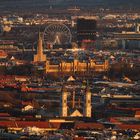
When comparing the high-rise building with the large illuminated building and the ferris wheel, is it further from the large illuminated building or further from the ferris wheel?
the large illuminated building

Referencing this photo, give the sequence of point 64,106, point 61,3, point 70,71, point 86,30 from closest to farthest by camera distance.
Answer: point 64,106 < point 70,71 < point 86,30 < point 61,3

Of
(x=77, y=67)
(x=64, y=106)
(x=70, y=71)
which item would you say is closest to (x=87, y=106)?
(x=64, y=106)

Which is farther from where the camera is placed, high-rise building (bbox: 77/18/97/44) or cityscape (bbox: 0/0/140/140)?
high-rise building (bbox: 77/18/97/44)

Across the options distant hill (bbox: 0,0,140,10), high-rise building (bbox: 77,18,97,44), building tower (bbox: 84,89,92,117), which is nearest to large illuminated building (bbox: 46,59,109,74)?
building tower (bbox: 84,89,92,117)

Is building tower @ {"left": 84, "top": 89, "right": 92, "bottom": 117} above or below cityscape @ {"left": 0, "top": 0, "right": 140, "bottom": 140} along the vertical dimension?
above

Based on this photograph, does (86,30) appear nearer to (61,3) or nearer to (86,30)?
(86,30)

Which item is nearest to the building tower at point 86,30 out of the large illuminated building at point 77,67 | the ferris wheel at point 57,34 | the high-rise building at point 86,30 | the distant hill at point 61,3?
the high-rise building at point 86,30

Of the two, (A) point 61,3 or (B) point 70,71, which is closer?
(B) point 70,71
